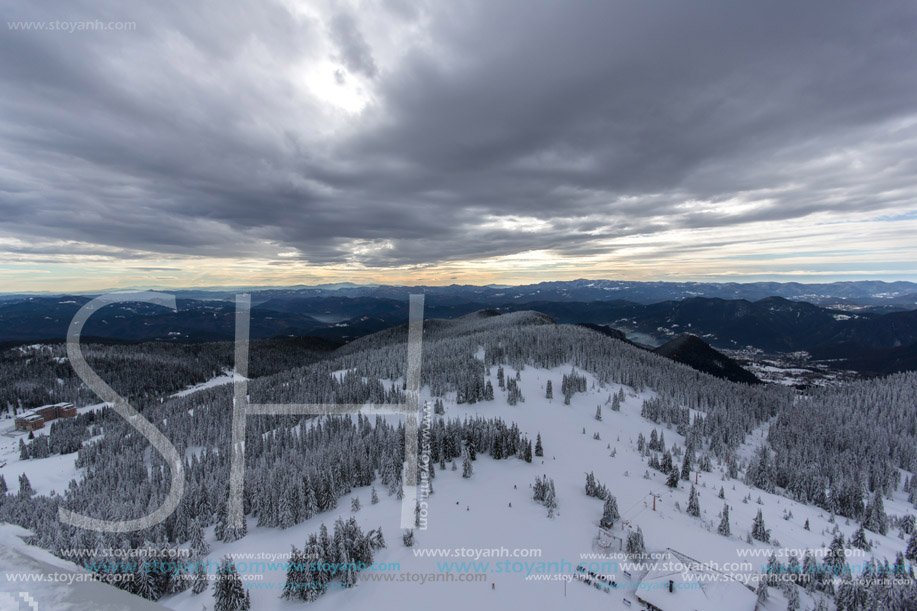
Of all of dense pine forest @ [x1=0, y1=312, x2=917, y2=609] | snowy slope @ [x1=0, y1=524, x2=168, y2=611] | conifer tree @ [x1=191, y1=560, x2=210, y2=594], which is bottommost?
dense pine forest @ [x1=0, y1=312, x2=917, y2=609]

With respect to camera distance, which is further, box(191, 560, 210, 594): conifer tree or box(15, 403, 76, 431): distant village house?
box(15, 403, 76, 431): distant village house

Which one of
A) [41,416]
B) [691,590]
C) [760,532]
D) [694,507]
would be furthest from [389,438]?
[41,416]

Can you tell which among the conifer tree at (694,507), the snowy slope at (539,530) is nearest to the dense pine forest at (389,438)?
the snowy slope at (539,530)

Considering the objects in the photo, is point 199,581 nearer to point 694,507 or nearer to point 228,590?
point 228,590

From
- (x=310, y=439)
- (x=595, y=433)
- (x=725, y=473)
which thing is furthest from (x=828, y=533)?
(x=310, y=439)

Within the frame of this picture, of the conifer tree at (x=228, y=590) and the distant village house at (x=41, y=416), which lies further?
the distant village house at (x=41, y=416)

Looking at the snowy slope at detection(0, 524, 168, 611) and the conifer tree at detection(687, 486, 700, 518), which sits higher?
the snowy slope at detection(0, 524, 168, 611)

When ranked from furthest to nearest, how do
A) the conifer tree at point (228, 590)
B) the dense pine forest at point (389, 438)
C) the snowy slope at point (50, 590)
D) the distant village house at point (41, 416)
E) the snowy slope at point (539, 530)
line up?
1. the distant village house at point (41, 416)
2. the dense pine forest at point (389, 438)
3. the snowy slope at point (539, 530)
4. the conifer tree at point (228, 590)
5. the snowy slope at point (50, 590)

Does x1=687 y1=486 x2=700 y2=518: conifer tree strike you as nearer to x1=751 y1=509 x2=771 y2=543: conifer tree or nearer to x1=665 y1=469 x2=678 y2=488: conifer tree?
x1=751 y1=509 x2=771 y2=543: conifer tree

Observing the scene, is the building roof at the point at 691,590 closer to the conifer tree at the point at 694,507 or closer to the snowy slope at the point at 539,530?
the snowy slope at the point at 539,530

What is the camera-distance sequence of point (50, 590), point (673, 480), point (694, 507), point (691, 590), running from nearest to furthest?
point (50, 590), point (691, 590), point (694, 507), point (673, 480)

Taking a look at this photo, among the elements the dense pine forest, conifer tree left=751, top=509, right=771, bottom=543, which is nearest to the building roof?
the dense pine forest

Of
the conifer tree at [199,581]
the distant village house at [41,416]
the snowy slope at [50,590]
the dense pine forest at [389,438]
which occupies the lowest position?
the distant village house at [41,416]
